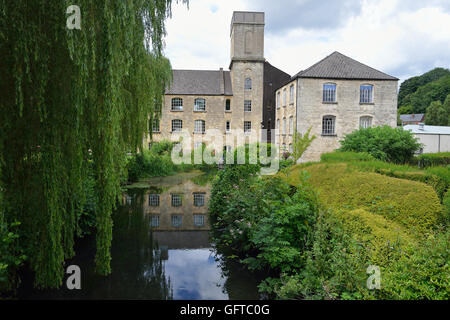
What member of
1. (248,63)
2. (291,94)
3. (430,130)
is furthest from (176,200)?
(430,130)

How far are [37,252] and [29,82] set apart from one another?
2.33 meters

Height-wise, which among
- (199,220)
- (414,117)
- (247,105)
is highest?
(414,117)

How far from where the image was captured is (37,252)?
4.32 meters

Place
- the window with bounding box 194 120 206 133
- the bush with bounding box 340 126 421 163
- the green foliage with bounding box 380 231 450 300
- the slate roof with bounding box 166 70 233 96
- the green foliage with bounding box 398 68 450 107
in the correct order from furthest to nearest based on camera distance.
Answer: the green foliage with bounding box 398 68 450 107
the window with bounding box 194 120 206 133
the slate roof with bounding box 166 70 233 96
the bush with bounding box 340 126 421 163
the green foliage with bounding box 380 231 450 300

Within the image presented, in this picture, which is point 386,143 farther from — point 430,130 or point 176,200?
point 430,130

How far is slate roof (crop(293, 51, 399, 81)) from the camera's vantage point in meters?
23.7

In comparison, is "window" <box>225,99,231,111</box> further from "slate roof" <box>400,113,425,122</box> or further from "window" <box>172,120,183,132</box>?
"slate roof" <box>400,113,425,122</box>

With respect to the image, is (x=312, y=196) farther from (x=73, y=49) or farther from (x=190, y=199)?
(x=190, y=199)

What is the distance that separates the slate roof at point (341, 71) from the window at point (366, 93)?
0.68 meters

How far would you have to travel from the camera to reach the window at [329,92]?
936 inches

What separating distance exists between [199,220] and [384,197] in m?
5.98

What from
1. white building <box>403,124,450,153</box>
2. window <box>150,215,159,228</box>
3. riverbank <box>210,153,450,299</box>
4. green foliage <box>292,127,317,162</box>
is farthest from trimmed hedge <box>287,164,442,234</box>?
white building <box>403,124,450,153</box>

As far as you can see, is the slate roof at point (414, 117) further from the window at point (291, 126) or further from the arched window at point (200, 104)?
the arched window at point (200, 104)

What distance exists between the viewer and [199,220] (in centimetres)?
1032
